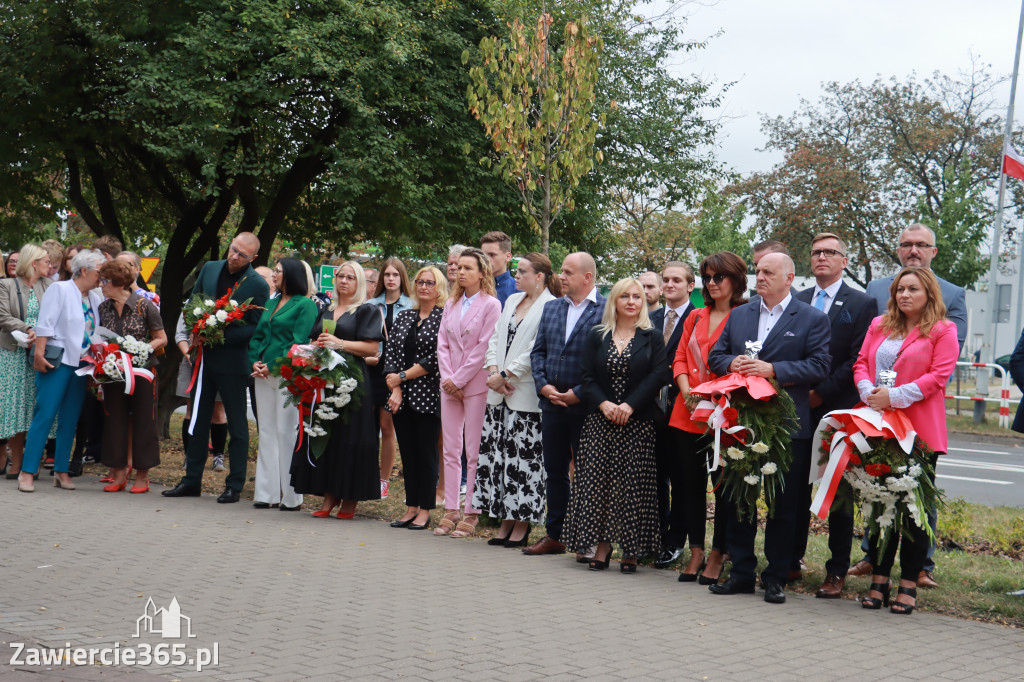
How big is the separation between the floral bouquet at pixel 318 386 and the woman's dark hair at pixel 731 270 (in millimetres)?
3593

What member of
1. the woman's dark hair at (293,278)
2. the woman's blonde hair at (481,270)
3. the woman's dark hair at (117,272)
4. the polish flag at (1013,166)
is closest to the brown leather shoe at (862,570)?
the woman's blonde hair at (481,270)

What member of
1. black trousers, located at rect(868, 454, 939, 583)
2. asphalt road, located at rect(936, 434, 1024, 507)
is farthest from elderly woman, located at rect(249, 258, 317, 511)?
asphalt road, located at rect(936, 434, 1024, 507)

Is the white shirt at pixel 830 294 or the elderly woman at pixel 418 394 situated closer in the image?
the white shirt at pixel 830 294

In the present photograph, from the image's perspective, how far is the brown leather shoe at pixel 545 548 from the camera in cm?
834

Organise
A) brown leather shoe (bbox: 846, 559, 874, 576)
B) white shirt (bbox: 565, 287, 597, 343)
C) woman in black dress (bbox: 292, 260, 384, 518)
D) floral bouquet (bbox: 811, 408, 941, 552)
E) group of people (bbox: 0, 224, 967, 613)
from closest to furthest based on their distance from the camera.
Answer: floral bouquet (bbox: 811, 408, 941, 552) < group of people (bbox: 0, 224, 967, 613) < brown leather shoe (bbox: 846, 559, 874, 576) < white shirt (bbox: 565, 287, 597, 343) < woman in black dress (bbox: 292, 260, 384, 518)

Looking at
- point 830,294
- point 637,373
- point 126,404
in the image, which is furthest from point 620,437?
point 126,404

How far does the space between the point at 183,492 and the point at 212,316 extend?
1.88 meters

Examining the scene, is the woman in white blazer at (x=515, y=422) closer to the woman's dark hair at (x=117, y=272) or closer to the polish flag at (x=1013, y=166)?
the woman's dark hair at (x=117, y=272)

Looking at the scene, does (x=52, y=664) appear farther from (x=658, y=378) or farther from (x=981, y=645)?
(x=981, y=645)

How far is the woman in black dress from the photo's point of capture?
9672mm

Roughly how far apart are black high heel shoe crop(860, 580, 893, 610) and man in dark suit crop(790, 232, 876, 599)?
12.0 inches

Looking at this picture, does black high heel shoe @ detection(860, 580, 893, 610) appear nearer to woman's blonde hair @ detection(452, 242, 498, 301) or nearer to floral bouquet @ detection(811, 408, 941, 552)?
floral bouquet @ detection(811, 408, 941, 552)

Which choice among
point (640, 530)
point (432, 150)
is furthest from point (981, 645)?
point (432, 150)

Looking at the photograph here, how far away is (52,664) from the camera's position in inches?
201
